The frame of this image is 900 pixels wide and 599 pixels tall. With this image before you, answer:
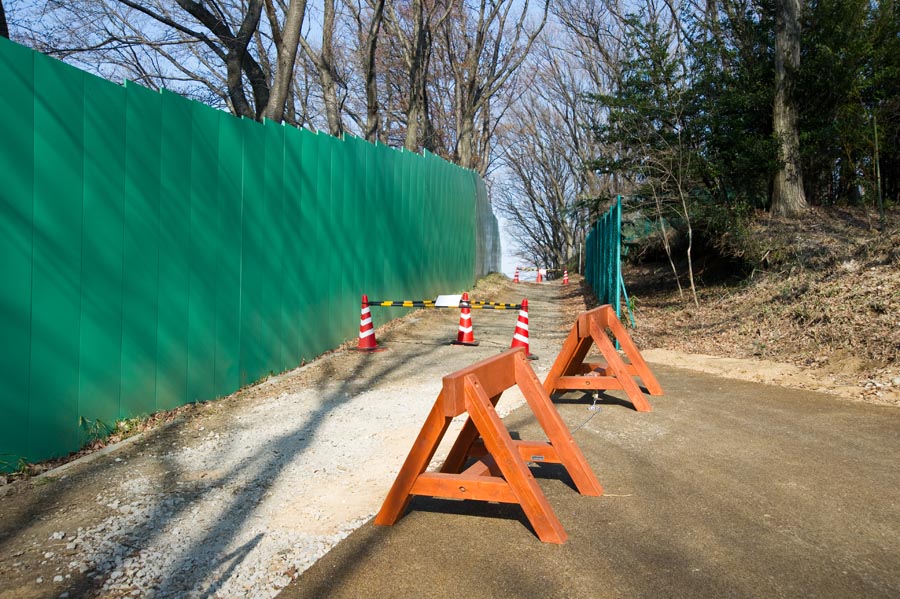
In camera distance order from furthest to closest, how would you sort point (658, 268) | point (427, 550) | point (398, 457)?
point (658, 268) < point (398, 457) < point (427, 550)

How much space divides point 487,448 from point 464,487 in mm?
264

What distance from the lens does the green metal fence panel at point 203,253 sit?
6742mm

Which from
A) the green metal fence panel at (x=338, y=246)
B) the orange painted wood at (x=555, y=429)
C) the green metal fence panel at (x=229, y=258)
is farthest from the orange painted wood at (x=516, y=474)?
the green metal fence panel at (x=338, y=246)

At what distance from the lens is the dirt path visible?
3.52 m

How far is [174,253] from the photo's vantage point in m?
6.45

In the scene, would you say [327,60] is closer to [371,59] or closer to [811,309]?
[371,59]

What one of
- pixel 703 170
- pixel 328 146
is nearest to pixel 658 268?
pixel 703 170

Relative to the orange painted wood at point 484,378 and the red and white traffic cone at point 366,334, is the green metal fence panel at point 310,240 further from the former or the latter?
the orange painted wood at point 484,378

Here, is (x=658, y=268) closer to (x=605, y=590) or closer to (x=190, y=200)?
(x=190, y=200)

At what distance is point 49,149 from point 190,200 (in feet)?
5.58

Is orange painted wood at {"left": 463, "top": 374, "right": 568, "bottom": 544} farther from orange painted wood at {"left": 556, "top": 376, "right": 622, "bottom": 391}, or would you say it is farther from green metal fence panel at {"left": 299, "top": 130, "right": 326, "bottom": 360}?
green metal fence panel at {"left": 299, "top": 130, "right": 326, "bottom": 360}

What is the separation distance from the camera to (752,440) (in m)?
5.90

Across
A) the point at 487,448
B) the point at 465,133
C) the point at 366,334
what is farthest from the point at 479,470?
the point at 465,133

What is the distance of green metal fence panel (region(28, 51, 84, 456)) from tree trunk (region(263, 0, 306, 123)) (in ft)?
20.9
